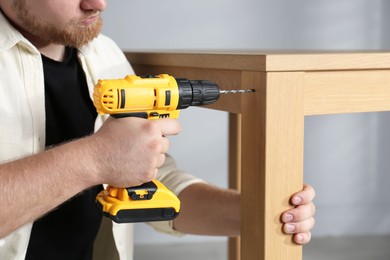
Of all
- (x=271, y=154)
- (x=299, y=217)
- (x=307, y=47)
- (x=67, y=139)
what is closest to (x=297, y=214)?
(x=299, y=217)

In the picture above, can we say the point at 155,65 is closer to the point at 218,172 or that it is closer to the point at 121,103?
the point at 121,103

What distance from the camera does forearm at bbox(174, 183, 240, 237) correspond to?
133 cm

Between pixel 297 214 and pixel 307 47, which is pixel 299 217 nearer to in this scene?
pixel 297 214

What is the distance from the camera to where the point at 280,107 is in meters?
0.97

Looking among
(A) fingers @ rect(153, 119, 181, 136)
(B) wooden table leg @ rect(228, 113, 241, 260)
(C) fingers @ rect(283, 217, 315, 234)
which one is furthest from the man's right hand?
(B) wooden table leg @ rect(228, 113, 241, 260)

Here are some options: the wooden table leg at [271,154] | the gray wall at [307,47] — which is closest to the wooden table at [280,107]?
the wooden table leg at [271,154]

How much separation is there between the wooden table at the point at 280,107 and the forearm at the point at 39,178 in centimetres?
27

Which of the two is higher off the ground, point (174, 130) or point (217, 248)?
point (174, 130)

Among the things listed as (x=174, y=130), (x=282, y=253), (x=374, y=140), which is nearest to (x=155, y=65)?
(x=174, y=130)

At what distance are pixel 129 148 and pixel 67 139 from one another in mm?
365

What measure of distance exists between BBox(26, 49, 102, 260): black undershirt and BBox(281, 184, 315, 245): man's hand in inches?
20.2

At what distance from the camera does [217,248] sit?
2719mm

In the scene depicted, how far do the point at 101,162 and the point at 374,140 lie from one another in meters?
2.12

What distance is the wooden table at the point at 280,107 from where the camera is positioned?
0.97 meters
